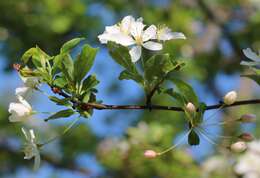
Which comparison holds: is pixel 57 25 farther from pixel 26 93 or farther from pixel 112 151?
pixel 26 93

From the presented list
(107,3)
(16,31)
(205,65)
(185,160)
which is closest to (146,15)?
(107,3)

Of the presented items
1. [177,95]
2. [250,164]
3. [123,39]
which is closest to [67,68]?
[123,39]

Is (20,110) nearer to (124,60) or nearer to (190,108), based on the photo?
(124,60)

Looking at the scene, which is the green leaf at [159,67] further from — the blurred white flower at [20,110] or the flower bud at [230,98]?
the blurred white flower at [20,110]

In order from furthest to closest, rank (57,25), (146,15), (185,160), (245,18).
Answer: (245,18) → (146,15) → (57,25) → (185,160)

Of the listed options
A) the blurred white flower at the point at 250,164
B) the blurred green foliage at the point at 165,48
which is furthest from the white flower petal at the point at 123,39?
the blurred green foliage at the point at 165,48

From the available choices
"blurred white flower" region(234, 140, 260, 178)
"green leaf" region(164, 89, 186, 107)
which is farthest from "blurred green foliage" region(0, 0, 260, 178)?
"green leaf" region(164, 89, 186, 107)
